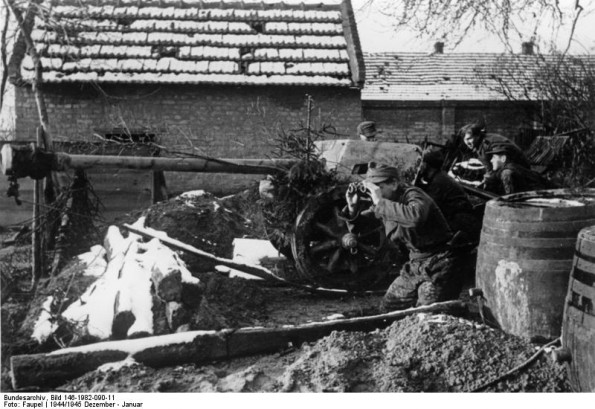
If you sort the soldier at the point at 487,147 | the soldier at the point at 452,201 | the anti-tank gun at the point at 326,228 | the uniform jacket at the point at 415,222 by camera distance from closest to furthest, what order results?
the uniform jacket at the point at 415,222
the soldier at the point at 452,201
the anti-tank gun at the point at 326,228
the soldier at the point at 487,147

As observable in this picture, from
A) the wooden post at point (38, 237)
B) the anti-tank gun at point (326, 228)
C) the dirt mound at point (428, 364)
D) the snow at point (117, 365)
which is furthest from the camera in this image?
the anti-tank gun at point (326, 228)

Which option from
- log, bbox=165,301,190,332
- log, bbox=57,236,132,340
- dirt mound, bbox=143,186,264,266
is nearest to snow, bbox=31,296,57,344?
log, bbox=57,236,132,340

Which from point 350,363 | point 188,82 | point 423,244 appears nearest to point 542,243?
point 423,244

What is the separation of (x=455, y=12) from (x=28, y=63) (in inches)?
282

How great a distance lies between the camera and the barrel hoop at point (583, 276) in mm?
3369

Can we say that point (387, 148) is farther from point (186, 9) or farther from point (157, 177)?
point (186, 9)

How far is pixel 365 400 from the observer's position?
145 inches

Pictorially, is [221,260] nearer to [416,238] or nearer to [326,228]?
[326,228]

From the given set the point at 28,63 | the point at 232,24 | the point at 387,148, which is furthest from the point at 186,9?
the point at 387,148

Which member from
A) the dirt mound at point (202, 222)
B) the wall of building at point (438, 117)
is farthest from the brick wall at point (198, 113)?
the dirt mound at point (202, 222)

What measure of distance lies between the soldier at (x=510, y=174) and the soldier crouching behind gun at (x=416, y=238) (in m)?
1.59

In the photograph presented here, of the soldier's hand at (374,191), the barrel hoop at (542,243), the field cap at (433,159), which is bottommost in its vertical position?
the barrel hoop at (542,243)

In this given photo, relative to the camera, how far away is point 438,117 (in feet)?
46.9

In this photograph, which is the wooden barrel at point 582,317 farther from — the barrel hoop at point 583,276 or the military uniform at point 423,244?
the military uniform at point 423,244
